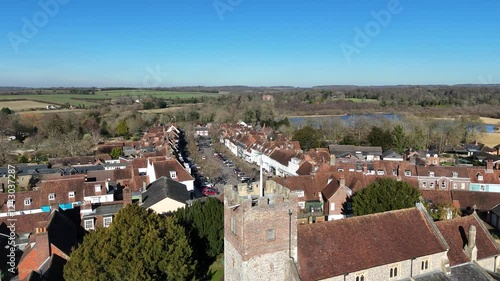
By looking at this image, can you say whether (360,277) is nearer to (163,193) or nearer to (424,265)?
(424,265)

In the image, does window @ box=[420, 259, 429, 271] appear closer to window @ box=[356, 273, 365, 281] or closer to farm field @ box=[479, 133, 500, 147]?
window @ box=[356, 273, 365, 281]

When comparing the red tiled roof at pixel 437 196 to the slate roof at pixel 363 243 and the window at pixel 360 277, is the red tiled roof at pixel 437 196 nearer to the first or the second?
the slate roof at pixel 363 243

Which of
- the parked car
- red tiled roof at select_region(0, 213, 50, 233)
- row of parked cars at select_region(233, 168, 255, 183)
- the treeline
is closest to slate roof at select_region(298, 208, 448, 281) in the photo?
red tiled roof at select_region(0, 213, 50, 233)

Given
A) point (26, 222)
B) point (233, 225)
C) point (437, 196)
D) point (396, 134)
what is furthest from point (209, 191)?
point (396, 134)

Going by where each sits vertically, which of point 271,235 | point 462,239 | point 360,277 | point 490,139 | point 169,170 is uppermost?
point 271,235

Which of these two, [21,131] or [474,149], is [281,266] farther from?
[21,131]

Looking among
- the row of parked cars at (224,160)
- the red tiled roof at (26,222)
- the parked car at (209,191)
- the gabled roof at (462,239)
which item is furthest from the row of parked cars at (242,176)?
the gabled roof at (462,239)
